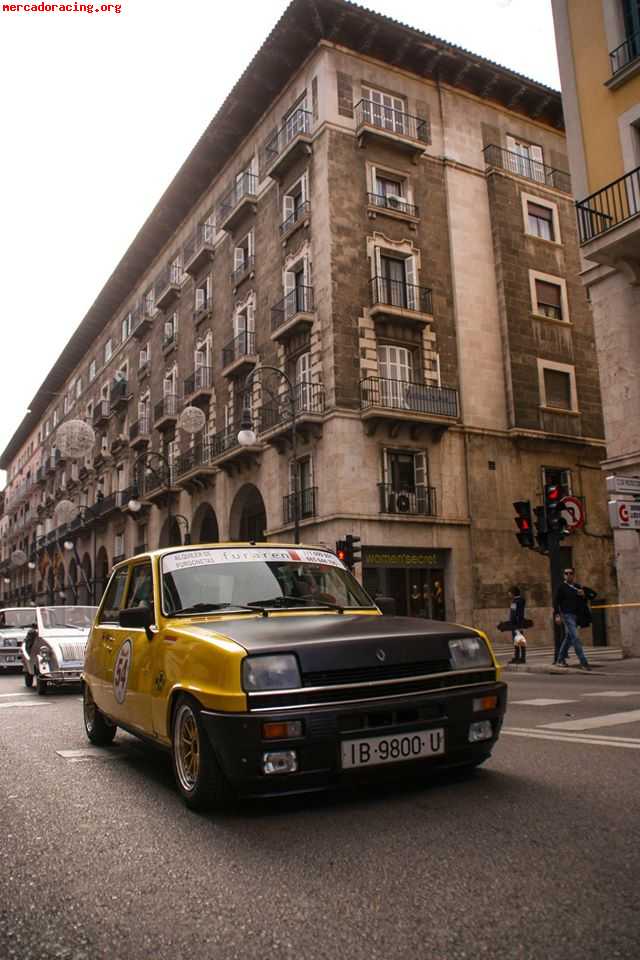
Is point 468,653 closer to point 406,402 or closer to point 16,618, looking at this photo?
point 16,618

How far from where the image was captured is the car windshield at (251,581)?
5.27 m

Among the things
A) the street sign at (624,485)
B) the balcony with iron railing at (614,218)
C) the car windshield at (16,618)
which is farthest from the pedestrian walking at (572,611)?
the car windshield at (16,618)

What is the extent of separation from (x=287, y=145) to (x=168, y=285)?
11804 mm

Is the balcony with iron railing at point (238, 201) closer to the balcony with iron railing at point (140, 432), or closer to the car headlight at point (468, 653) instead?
the balcony with iron railing at point (140, 432)

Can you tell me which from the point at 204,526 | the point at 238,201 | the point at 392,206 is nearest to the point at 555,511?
the point at 392,206

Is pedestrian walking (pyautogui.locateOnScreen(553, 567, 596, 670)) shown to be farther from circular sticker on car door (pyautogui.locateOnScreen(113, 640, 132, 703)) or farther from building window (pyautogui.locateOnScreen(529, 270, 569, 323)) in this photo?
building window (pyautogui.locateOnScreen(529, 270, 569, 323))

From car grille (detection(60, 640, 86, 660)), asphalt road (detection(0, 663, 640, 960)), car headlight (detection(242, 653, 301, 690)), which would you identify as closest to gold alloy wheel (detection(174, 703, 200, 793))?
asphalt road (detection(0, 663, 640, 960))

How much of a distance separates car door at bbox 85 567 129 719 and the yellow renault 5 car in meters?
0.59

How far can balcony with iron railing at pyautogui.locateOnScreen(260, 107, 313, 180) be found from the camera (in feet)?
86.6

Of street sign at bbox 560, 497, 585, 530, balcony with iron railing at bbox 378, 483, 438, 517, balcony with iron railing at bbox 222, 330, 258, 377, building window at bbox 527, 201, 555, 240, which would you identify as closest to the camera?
street sign at bbox 560, 497, 585, 530

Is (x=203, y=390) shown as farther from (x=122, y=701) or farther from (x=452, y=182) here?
(x=122, y=701)

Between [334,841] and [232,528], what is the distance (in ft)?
86.5

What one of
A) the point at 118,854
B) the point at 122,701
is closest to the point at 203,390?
the point at 122,701

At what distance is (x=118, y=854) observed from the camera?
11.8ft
